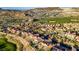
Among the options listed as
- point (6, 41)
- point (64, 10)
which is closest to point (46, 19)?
point (64, 10)

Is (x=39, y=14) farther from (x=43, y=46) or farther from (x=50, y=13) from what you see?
(x=43, y=46)

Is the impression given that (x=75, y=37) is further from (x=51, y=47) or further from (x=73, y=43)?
(x=51, y=47)

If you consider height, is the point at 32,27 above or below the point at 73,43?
above

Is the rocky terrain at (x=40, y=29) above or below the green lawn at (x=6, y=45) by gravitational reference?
above

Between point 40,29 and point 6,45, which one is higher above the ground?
point 40,29

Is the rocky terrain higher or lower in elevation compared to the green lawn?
higher
